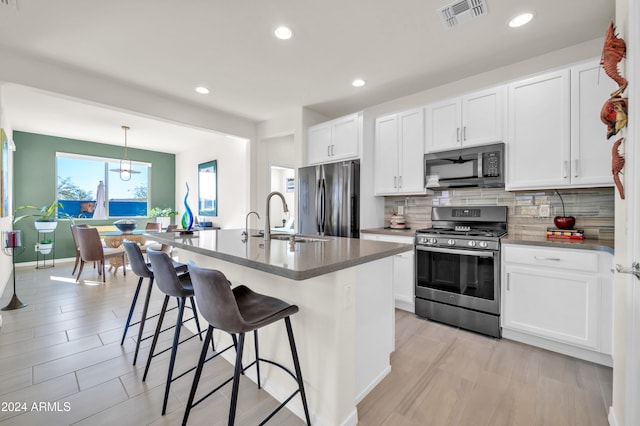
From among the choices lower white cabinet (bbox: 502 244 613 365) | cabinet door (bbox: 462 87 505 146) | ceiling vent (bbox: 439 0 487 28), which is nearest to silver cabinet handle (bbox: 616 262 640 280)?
lower white cabinet (bbox: 502 244 613 365)

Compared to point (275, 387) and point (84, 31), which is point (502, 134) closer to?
point (275, 387)

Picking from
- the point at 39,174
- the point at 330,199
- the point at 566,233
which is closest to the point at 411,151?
the point at 330,199

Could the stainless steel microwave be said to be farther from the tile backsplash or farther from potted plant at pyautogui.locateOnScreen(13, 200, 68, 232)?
potted plant at pyautogui.locateOnScreen(13, 200, 68, 232)

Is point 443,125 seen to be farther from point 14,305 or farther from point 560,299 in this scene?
point 14,305

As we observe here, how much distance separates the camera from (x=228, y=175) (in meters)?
5.98

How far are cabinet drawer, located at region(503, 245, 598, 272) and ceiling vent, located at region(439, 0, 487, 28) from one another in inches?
75.3

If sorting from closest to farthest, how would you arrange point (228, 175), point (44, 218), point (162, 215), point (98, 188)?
point (44, 218), point (228, 175), point (98, 188), point (162, 215)

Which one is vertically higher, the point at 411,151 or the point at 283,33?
the point at 283,33

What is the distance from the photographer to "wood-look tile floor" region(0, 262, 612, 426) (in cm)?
154

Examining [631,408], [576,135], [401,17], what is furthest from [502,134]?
[631,408]

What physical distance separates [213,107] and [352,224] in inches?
107

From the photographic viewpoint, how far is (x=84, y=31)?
7.73 feet

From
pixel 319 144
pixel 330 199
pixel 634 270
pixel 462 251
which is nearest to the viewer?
pixel 634 270

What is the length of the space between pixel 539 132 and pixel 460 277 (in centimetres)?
150
